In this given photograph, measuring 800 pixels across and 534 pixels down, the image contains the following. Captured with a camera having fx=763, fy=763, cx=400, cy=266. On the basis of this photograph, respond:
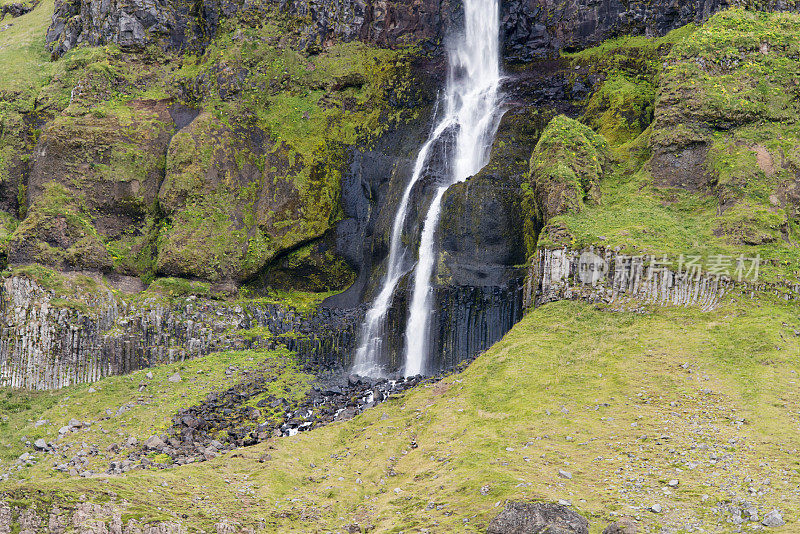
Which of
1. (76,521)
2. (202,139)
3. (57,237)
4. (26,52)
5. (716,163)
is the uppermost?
(26,52)

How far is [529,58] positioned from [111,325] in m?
25.8

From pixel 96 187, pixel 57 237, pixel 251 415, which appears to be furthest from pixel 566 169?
pixel 96 187

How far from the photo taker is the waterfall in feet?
105

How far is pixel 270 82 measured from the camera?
42875 millimetres

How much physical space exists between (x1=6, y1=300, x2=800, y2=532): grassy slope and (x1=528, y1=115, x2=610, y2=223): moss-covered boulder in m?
4.66

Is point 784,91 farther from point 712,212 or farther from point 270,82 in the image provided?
point 270,82

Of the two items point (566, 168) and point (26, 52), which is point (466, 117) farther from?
point (26, 52)

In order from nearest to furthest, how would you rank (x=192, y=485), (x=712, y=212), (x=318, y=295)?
(x=192, y=485) → (x=712, y=212) → (x=318, y=295)

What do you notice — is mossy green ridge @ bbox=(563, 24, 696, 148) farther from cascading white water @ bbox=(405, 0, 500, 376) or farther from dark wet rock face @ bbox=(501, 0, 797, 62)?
cascading white water @ bbox=(405, 0, 500, 376)

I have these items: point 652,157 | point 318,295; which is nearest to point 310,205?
point 318,295

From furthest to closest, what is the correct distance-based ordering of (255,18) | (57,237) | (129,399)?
(255,18), (57,237), (129,399)

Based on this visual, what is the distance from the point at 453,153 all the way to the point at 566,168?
28.7 feet

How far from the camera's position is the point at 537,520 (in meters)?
15.6

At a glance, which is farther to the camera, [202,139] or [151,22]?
[151,22]
